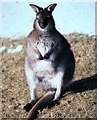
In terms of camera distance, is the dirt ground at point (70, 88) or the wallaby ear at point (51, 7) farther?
the wallaby ear at point (51, 7)

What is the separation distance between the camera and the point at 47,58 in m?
6.34

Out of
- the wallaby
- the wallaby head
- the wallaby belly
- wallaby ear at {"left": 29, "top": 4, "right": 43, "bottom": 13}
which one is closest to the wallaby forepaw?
the wallaby

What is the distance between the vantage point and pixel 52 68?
636 centimetres

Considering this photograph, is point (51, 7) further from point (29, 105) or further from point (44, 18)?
point (29, 105)

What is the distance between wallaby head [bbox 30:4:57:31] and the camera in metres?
6.25

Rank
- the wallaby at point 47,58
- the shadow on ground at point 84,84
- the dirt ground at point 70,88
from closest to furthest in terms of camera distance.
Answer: the dirt ground at point 70,88 < the wallaby at point 47,58 < the shadow on ground at point 84,84

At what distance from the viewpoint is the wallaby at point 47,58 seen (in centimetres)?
631

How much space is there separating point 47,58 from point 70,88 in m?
0.59

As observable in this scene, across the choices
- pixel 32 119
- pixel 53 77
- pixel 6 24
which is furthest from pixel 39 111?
pixel 6 24

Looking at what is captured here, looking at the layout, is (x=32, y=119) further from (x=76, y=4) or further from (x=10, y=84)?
(x=76, y=4)

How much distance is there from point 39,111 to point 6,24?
1457mm

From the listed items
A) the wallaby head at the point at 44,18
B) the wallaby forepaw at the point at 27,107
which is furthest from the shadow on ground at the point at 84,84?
the wallaby head at the point at 44,18

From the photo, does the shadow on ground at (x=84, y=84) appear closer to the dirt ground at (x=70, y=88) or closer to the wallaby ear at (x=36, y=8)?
the dirt ground at (x=70, y=88)

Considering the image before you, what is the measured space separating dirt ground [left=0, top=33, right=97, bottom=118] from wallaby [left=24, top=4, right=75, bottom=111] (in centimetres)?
11
